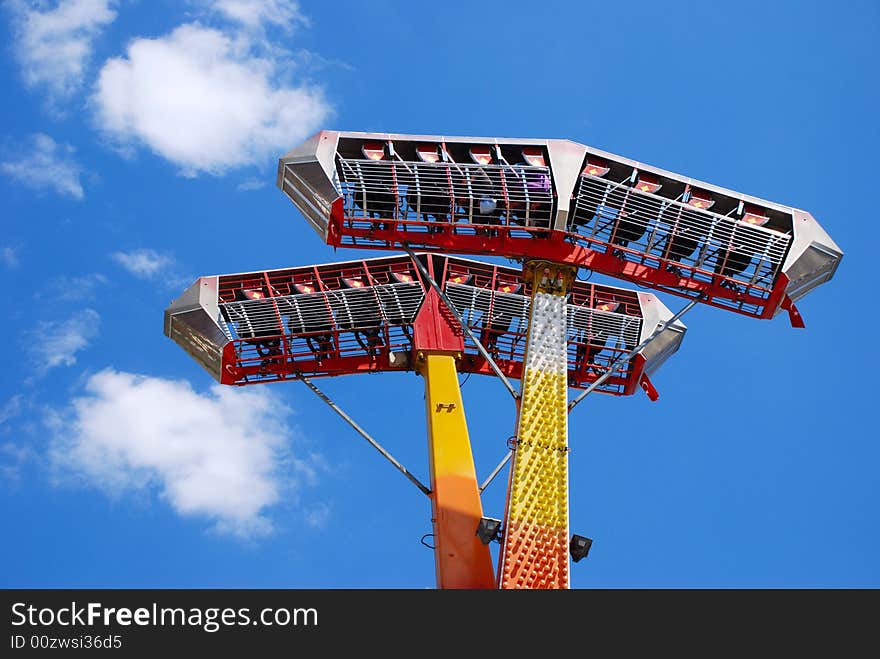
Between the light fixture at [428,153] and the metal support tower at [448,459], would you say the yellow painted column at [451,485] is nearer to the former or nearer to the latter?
the metal support tower at [448,459]

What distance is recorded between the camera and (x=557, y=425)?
42406 millimetres

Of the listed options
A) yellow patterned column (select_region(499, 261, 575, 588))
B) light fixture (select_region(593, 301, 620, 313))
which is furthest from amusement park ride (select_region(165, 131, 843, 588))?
light fixture (select_region(593, 301, 620, 313))

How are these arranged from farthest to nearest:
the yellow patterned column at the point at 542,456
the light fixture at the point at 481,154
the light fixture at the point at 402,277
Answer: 1. the light fixture at the point at 402,277
2. the light fixture at the point at 481,154
3. the yellow patterned column at the point at 542,456

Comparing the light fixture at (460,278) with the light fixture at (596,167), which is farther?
the light fixture at (460,278)

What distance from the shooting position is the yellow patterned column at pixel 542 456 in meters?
40.7

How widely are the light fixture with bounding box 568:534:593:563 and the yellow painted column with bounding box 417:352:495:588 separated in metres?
4.72

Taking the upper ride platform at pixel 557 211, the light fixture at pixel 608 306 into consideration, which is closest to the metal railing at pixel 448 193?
the upper ride platform at pixel 557 211

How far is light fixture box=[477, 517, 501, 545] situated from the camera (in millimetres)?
41688

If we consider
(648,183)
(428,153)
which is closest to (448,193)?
(428,153)

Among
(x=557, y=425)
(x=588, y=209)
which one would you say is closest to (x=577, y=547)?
(x=557, y=425)

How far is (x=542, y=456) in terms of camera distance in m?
41.9

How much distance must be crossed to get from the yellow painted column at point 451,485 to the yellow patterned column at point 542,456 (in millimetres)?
4829
